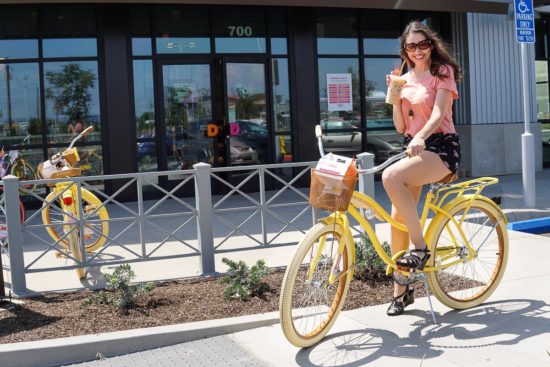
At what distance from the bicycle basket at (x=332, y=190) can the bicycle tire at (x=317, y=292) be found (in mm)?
141

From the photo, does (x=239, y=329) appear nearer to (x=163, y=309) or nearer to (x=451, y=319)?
(x=163, y=309)

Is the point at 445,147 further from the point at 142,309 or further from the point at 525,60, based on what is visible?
the point at 525,60

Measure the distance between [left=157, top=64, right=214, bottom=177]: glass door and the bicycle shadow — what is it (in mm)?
7962

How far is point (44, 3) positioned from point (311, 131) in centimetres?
504

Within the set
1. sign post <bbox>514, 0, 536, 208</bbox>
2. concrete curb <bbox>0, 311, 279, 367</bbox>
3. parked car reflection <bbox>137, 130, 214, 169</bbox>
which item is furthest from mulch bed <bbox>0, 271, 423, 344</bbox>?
parked car reflection <bbox>137, 130, 214, 169</bbox>

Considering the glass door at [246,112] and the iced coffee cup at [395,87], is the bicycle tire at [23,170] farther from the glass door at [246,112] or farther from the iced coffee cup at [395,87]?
the iced coffee cup at [395,87]

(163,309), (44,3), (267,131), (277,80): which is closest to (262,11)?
(277,80)

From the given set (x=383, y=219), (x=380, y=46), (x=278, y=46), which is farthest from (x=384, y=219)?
(x=380, y=46)

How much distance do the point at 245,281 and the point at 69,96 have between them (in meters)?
7.41

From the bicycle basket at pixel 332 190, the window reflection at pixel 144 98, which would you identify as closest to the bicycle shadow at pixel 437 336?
the bicycle basket at pixel 332 190

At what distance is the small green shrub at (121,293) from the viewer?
16.8 ft

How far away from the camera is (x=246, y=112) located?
41.6 feet

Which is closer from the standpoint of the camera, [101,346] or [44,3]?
[101,346]

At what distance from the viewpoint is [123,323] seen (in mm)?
4871
